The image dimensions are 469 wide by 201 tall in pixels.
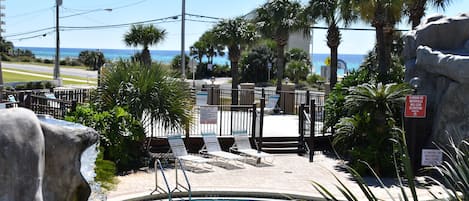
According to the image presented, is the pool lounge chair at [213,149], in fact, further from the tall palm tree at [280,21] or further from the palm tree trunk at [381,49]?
the tall palm tree at [280,21]

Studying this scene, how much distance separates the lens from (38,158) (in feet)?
15.6

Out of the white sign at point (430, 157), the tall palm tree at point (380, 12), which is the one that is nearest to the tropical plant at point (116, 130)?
the white sign at point (430, 157)

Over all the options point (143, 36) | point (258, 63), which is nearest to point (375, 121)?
point (143, 36)

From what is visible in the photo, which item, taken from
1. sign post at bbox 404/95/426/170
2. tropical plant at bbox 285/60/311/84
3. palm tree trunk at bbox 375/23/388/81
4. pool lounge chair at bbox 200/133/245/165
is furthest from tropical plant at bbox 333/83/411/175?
tropical plant at bbox 285/60/311/84

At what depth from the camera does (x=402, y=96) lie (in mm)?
14359

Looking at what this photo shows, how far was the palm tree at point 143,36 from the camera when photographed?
129 ft

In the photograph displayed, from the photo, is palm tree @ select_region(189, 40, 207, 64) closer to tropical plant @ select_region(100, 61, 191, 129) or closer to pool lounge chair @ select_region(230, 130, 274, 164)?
pool lounge chair @ select_region(230, 130, 274, 164)

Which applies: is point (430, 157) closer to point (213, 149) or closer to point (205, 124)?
point (213, 149)

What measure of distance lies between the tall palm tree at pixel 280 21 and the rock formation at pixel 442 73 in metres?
15.2

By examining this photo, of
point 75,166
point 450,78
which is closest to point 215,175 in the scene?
point 450,78

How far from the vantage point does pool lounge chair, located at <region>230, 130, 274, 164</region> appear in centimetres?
1526

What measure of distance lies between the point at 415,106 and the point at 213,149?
5341 millimetres

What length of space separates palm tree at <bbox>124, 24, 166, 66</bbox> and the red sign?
27541mm

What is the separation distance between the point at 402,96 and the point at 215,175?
5037 mm
